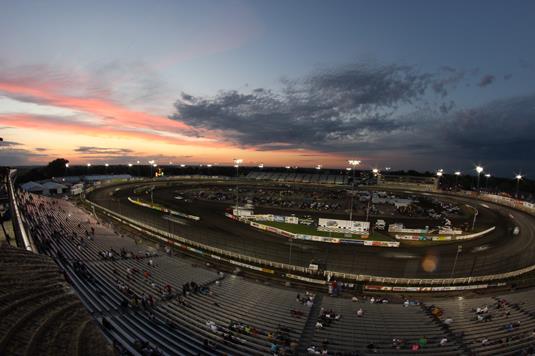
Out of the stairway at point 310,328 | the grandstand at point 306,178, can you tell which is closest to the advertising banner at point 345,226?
the stairway at point 310,328

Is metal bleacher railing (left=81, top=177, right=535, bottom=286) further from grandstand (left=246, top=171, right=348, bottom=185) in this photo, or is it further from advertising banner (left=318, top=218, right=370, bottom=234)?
grandstand (left=246, top=171, right=348, bottom=185)

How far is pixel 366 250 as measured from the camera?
33750mm

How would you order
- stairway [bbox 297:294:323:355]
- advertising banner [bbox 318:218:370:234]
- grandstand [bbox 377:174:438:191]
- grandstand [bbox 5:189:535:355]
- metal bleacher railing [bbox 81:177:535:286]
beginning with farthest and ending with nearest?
grandstand [bbox 377:174:438:191]
advertising banner [bbox 318:218:370:234]
metal bleacher railing [bbox 81:177:535:286]
stairway [bbox 297:294:323:355]
grandstand [bbox 5:189:535:355]

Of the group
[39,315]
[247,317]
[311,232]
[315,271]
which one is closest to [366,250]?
[311,232]

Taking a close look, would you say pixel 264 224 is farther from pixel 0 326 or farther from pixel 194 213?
pixel 0 326

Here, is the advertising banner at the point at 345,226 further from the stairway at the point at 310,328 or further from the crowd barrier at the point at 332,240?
the stairway at the point at 310,328

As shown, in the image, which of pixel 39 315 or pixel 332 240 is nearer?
pixel 39 315

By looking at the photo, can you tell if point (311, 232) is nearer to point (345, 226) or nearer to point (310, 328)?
point (345, 226)

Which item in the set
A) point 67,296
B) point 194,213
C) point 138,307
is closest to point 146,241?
point 194,213

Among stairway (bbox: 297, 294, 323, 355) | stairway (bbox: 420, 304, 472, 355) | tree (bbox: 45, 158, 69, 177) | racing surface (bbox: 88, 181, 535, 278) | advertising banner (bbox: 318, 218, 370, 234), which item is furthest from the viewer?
tree (bbox: 45, 158, 69, 177)

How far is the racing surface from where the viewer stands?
92.7 ft

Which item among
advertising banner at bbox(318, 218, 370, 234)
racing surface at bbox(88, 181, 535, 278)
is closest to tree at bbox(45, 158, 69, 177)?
racing surface at bbox(88, 181, 535, 278)

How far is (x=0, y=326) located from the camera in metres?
4.18

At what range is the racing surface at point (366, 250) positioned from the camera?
92.7 ft
